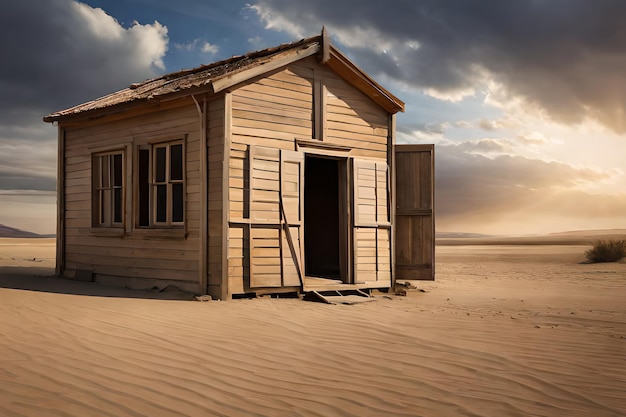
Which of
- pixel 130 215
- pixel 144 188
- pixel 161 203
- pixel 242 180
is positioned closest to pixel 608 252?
pixel 242 180

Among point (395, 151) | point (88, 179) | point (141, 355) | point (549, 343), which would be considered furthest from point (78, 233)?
point (549, 343)

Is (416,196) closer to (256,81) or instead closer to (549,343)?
(256,81)

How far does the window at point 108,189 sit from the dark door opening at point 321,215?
463 cm

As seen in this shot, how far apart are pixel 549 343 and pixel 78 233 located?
1025cm

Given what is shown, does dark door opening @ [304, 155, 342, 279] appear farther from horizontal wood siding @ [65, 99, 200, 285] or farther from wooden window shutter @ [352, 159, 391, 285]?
horizontal wood siding @ [65, 99, 200, 285]

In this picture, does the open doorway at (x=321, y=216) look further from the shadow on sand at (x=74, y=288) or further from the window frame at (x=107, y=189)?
the shadow on sand at (x=74, y=288)

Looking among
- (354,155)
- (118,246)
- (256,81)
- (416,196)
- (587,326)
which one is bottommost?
(587,326)

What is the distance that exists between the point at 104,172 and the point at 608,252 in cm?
1852

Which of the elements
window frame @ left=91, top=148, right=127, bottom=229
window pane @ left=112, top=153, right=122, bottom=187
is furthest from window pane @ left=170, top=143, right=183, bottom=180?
window pane @ left=112, top=153, right=122, bottom=187

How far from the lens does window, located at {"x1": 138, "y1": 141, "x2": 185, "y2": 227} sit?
1098 cm

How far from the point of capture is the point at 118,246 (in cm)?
1192

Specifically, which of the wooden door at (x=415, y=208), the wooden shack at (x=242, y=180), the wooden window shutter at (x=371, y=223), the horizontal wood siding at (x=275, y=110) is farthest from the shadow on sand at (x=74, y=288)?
the wooden door at (x=415, y=208)

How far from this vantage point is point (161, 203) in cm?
1138

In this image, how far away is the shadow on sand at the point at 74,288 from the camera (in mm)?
10405
